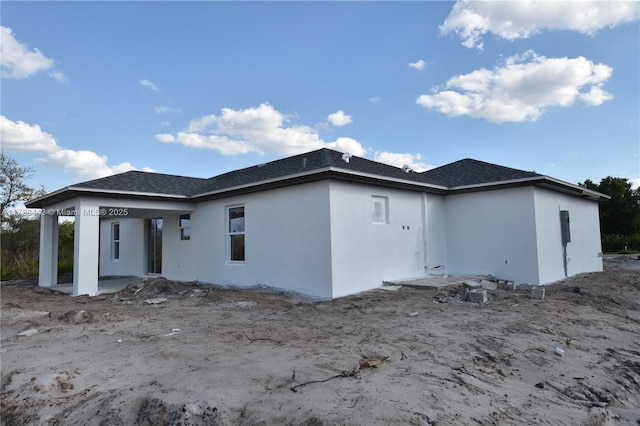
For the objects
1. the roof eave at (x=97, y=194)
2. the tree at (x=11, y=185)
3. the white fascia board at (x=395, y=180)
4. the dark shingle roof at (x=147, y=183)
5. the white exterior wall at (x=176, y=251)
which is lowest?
the white exterior wall at (x=176, y=251)

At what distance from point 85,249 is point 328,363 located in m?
9.31

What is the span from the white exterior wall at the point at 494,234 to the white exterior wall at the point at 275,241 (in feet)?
18.7

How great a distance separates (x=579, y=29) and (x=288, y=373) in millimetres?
13271

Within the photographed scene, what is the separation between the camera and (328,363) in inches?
159

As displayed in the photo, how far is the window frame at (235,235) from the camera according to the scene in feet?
37.5

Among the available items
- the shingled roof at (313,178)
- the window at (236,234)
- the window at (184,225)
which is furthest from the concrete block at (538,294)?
the window at (184,225)

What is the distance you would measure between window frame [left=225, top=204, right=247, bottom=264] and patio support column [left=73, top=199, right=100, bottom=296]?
3748 millimetres

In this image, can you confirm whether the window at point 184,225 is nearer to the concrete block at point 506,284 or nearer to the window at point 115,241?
the window at point 115,241

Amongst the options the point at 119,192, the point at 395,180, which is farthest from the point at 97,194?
the point at 395,180

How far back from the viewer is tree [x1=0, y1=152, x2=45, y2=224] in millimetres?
22125

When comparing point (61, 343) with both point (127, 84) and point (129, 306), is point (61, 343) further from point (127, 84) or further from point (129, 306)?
point (127, 84)

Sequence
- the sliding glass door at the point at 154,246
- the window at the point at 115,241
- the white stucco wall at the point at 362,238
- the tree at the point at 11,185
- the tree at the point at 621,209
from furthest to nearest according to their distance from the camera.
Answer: the tree at the point at 621,209 → the tree at the point at 11,185 → the window at the point at 115,241 → the sliding glass door at the point at 154,246 → the white stucco wall at the point at 362,238

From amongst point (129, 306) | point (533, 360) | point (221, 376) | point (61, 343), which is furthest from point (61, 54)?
point (533, 360)

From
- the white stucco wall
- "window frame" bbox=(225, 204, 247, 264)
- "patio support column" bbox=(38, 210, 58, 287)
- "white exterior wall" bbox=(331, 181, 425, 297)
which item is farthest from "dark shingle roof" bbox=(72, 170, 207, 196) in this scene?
"white exterior wall" bbox=(331, 181, 425, 297)
